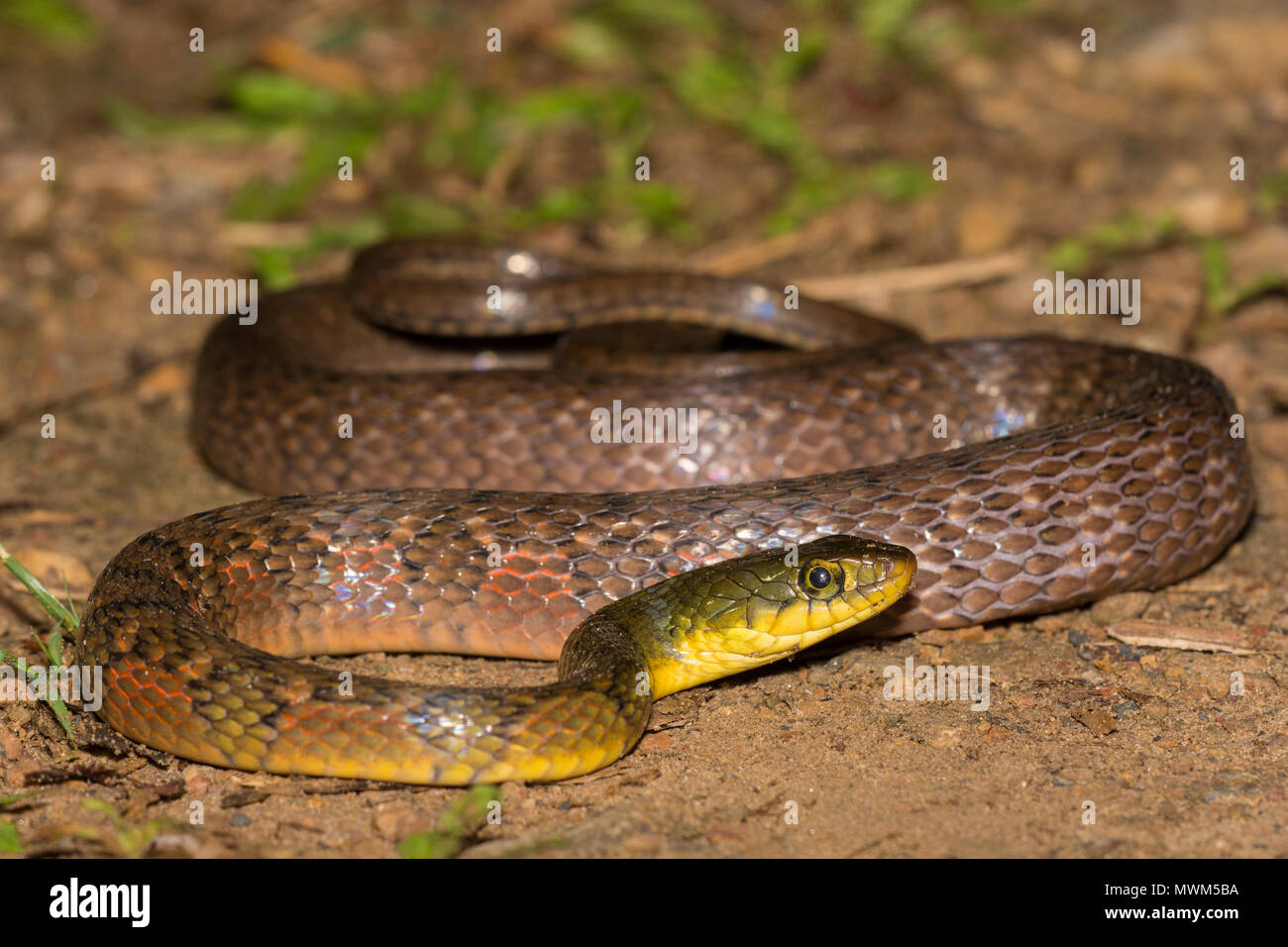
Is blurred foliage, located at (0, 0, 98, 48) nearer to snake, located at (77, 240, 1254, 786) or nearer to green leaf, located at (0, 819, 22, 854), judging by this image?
snake, located at (77, 240, 1254, 786)

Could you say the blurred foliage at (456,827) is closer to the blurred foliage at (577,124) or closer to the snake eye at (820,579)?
the snake eye at (820,579)

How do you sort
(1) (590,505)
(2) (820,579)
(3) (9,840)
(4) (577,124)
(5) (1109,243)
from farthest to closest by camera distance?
1. (4) (577,124)
2. (5) (1109,243)
3. (1) (590,505)
4. (2) (820,579)
5. (3) (9,840)

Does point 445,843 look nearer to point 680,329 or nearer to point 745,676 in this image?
point 745,676

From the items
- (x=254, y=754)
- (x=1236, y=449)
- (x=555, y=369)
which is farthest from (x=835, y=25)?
(x=254, y=754)

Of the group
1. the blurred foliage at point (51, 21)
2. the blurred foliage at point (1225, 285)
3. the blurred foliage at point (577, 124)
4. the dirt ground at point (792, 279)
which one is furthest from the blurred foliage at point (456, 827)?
the blurred foliage at point (51, 21)

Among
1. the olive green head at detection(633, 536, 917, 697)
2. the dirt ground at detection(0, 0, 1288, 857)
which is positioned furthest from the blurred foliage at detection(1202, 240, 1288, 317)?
the olive green head at detection(633, 536, 917, 697)

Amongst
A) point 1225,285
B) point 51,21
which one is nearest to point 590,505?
point 1225,285

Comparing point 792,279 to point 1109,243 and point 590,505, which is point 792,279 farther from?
point 590,505
